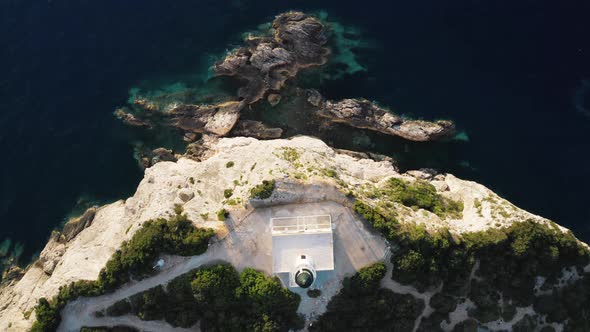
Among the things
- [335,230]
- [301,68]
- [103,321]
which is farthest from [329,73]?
[103,321]

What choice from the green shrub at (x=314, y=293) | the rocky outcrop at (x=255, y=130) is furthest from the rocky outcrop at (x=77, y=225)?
the green shrub at (x=314, y=293)

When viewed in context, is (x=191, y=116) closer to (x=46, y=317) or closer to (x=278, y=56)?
(x=278, y=56)

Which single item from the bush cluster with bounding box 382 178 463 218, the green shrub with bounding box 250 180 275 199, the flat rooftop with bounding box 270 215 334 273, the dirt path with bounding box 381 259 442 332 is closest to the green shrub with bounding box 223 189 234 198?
the green shrub with bounding box 250 180 275 199

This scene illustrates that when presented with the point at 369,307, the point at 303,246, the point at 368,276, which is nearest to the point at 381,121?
the point at 368,276

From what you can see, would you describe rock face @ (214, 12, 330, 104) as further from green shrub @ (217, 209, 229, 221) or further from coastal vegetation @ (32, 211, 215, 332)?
coastal vegetation @ (32, 211, 215, 332)

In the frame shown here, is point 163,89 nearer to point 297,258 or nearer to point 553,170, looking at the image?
point 297,258

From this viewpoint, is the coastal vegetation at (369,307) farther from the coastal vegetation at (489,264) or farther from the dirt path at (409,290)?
the coastal vegetation at (489,264)
